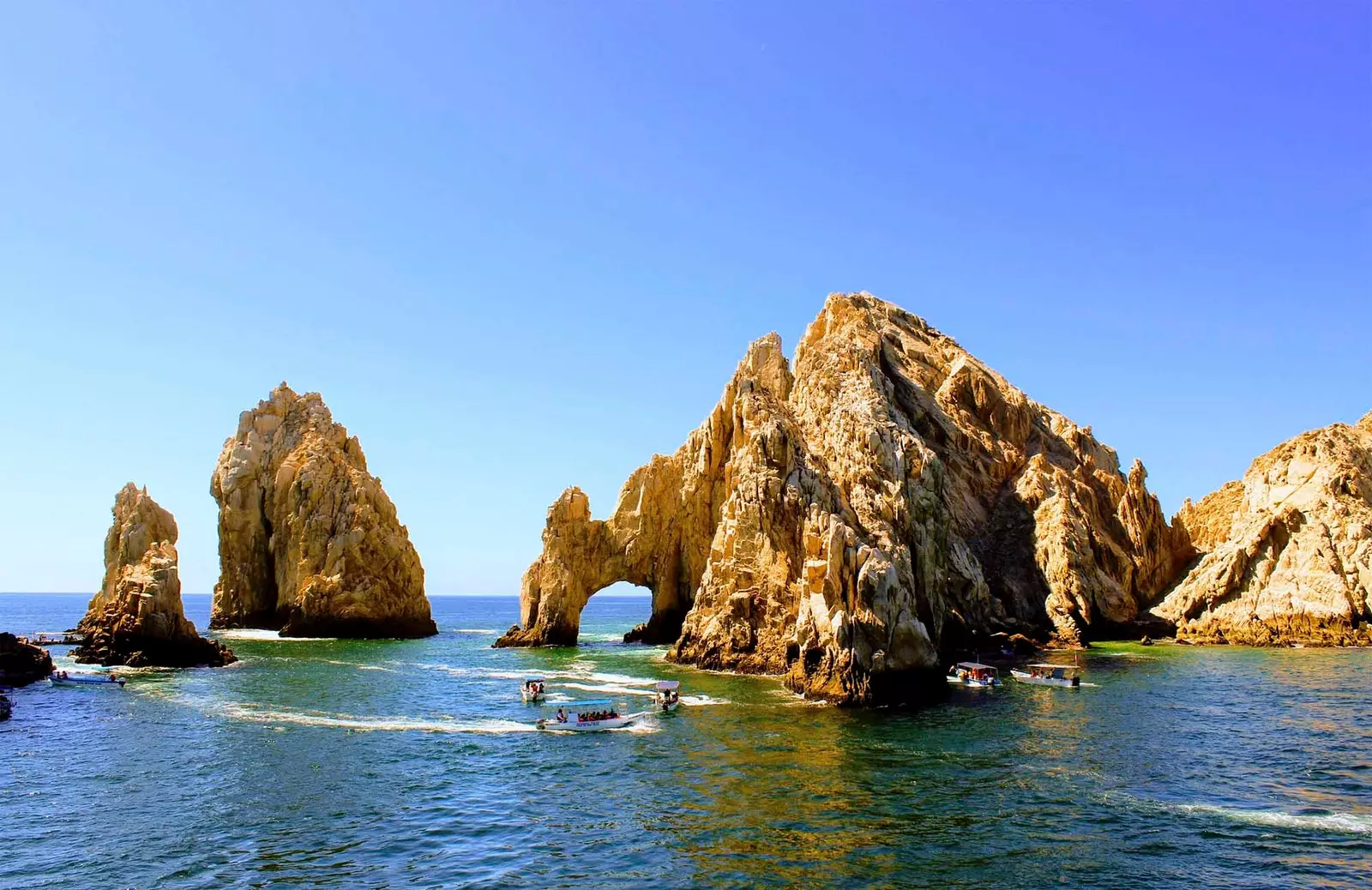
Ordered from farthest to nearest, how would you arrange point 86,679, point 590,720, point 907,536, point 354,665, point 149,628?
point 354,665 < point 149,628 < point 907,536 < point 86,679 < point 590,720

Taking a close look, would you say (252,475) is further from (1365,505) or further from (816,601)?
(1365,505)

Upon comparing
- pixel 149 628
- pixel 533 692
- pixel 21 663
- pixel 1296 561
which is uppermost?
pixel 1296 561

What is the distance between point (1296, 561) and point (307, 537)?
11312cm

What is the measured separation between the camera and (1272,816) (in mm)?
31344

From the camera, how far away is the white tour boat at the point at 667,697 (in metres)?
52.4

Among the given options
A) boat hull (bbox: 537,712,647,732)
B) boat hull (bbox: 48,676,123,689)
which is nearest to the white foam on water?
boat hull (bbox: 537,712,647,732)

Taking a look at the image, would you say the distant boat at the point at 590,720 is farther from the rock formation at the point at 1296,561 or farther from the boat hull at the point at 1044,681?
the rock formation at the point at 1296,561

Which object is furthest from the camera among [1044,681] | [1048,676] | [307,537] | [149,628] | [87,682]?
[307,537]

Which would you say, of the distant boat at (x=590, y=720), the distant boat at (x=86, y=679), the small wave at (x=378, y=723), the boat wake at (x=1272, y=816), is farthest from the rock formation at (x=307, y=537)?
the boat wake at (x=1272, y=816)

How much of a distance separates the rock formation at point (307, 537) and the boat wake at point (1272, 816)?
97.6 m

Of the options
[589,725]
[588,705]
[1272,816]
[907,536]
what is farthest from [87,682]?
[1272,816]

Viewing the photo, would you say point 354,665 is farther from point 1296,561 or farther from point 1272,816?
point 1296,561

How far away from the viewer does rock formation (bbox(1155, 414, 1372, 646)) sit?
3570 inches

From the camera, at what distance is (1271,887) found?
24.9 metres
